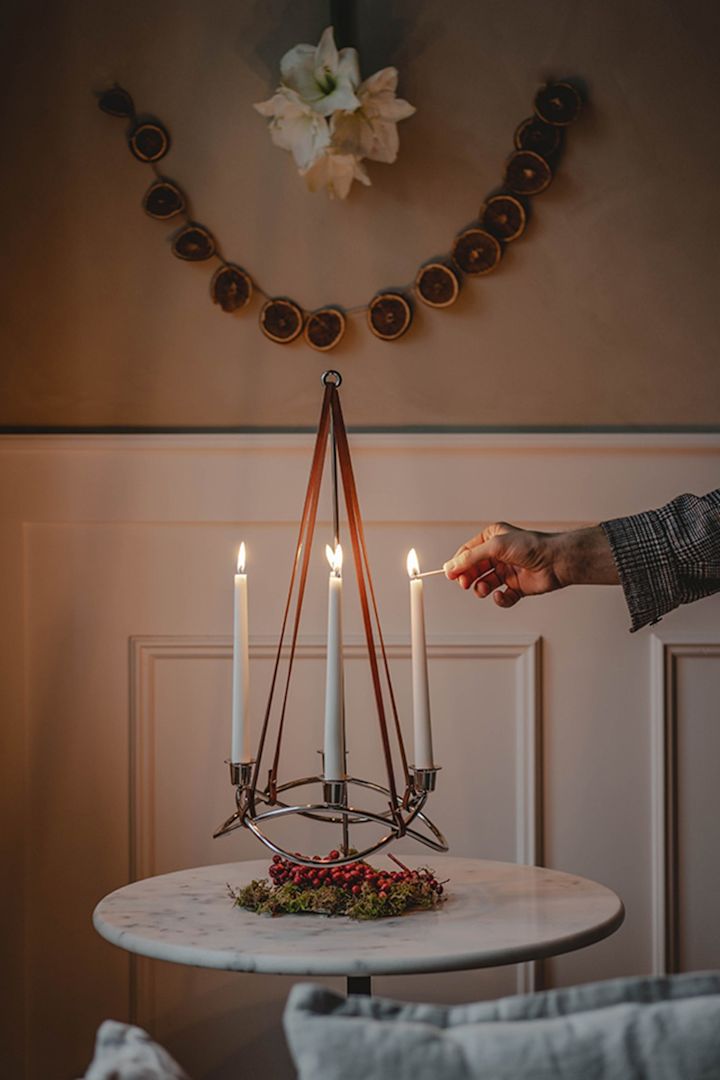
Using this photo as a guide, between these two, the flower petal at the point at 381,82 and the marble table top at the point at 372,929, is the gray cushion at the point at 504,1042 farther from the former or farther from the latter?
the flower petal at the point at 381,82

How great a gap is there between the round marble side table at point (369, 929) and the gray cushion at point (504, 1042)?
0.50 m

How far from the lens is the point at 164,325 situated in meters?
2.12

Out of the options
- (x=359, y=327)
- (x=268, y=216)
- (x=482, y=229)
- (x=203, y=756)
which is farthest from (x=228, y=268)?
(x=203, y=756)

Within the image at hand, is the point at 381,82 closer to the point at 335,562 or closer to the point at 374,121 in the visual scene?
the point at 374,121

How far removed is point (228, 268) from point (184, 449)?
340 mm

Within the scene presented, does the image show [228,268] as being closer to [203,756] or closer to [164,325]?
[164,325]

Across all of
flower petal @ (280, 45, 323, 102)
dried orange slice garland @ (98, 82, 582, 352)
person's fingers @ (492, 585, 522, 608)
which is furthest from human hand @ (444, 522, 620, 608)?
flower petal @ (280, 45, 323, 102)

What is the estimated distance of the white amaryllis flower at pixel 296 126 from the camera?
198 cm

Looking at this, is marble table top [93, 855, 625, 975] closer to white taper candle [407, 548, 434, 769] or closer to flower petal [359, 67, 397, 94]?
white taper candle [407, 548, 434, 769]

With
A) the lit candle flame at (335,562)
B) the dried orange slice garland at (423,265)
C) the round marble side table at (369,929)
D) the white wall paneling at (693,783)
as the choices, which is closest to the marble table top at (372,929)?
the round marble side table at (369,929)

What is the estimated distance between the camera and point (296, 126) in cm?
201

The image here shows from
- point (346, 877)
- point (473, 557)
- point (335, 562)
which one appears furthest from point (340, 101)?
point (346, 877)

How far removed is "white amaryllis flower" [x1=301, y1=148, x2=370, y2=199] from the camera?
6.67 ft

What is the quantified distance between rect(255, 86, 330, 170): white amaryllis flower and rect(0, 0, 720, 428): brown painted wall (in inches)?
3.4
